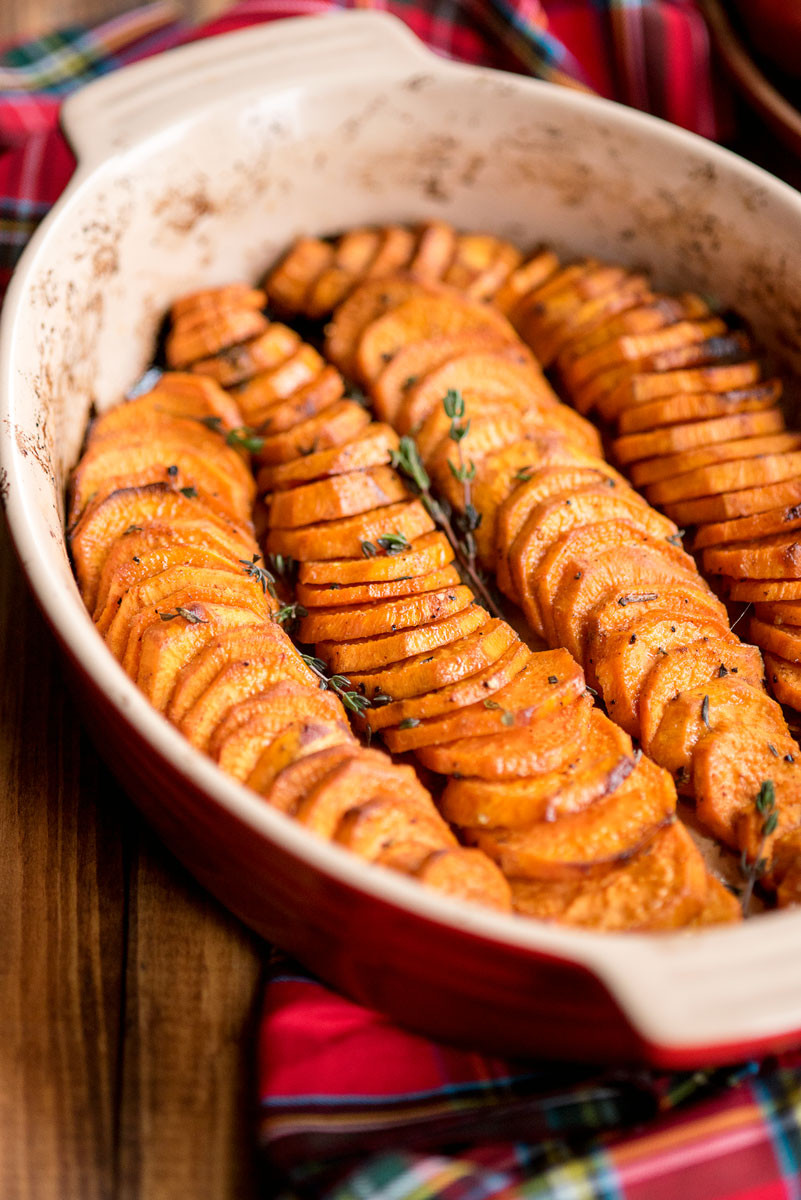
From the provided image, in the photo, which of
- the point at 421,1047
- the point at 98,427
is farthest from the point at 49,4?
the point at 421,1047

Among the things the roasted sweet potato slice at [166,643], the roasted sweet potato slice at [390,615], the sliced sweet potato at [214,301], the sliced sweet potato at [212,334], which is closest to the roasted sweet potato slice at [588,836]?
the roasted sweet potato slice at [390,615]

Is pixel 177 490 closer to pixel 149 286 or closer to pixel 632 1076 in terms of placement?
pixel 149 286

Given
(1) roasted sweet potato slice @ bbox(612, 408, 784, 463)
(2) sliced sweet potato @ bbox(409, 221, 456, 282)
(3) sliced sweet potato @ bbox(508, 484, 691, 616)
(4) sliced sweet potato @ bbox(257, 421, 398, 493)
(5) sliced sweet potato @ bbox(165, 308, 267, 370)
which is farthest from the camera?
(2) sliced sweet potato @ bbox(409, 221, 456, 282)

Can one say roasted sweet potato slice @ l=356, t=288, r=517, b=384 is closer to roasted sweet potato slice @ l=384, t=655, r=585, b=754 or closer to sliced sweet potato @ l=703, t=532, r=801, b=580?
sliced sweet potato @ l=703, t=532, r=801, b=580

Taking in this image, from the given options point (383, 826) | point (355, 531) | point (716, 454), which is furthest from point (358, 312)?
point (383, 826)

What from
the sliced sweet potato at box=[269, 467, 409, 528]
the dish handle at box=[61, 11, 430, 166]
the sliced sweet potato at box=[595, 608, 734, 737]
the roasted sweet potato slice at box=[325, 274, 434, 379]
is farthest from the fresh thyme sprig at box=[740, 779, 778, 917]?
the dish handle at box=[61, 11, 430, 166]

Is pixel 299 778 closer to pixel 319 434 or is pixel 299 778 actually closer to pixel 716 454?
pixel 319 434
